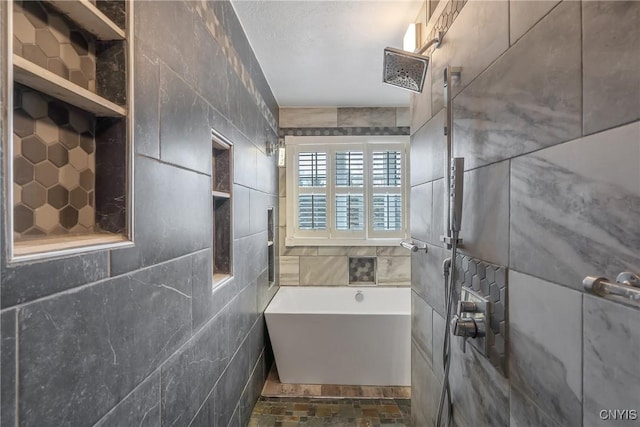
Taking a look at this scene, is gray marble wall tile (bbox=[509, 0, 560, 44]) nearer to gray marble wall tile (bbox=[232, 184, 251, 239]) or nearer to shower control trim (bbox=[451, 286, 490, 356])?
shower control trim (bbox=[451, 286, 490, 356])

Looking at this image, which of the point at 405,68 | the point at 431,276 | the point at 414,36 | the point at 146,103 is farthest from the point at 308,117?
the point at 146,103

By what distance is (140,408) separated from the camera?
0.94m

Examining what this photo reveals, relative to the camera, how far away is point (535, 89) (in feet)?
2.78

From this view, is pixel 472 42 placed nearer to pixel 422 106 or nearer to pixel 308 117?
pixel 422 106

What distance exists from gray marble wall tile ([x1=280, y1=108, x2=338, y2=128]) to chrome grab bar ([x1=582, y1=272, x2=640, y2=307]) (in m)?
3.28

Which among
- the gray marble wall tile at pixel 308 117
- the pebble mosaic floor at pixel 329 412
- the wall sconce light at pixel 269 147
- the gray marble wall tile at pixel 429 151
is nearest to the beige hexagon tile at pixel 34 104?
the gray marble wall tile at pixel 429 151

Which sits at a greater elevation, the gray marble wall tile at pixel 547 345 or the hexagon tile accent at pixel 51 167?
the hexagon tile accent at pixel 51 167

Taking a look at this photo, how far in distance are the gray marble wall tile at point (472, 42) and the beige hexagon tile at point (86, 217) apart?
1.36 meters

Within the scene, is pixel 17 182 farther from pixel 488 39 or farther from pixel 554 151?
pixel 488 39

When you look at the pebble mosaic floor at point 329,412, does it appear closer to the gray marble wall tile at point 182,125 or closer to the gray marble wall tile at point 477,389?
the gray marble wall tile at point 477,389

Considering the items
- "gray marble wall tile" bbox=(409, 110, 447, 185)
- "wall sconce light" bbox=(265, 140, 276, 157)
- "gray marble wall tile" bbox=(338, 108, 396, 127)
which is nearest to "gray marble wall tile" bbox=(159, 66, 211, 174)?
"gray marble wall tile" bbox=(409, 110, 447, 185)

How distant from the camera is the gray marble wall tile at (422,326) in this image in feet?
5.60

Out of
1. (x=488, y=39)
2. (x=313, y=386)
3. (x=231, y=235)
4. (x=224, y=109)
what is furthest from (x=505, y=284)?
(x=313, y=386)

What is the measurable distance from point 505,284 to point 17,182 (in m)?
1.34
